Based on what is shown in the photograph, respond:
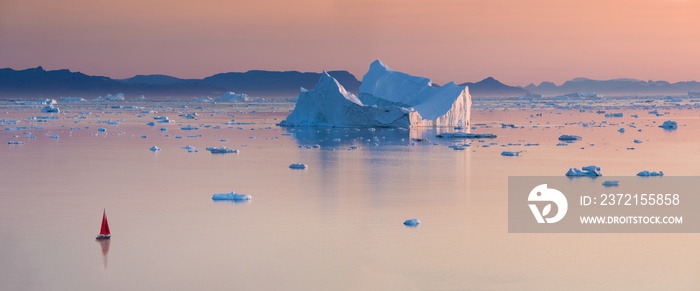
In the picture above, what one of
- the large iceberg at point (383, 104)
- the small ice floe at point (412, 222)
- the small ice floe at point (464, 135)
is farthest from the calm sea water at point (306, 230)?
the large iceberg at point (383, 104)

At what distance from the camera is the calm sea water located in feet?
24.4

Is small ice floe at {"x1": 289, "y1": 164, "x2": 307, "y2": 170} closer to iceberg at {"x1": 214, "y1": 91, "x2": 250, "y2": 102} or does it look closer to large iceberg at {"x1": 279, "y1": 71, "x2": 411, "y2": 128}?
large iceberg at {"x1": 279, "y1": 71, "x2": 411, "y2": 128}

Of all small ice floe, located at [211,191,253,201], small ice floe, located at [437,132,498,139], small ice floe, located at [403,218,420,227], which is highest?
small ice floe, located at [211,191,253,201]

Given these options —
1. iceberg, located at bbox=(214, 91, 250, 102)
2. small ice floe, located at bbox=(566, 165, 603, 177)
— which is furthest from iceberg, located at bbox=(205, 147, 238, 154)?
iceberg, located at bbox=(214, 91, 250, 102)

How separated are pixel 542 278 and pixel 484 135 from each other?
1711 centimetres

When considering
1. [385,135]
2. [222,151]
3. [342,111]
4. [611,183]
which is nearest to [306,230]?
[611,183]

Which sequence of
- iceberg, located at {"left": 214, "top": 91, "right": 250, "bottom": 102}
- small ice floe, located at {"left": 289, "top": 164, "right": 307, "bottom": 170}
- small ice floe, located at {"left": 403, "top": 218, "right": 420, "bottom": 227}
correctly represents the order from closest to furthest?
small ice floe, located at {"left": 403, "top": 218, "right": 420, "bottom": 227}, small ice floe, located at {"left": 289, "top": 164, "right": 307, "bottom": 170}, iceberg, located at {"left": 214, "top": 91, "right": 250, "bottom": 102}

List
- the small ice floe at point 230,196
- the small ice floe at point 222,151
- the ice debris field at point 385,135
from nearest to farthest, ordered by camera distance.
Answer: the small ice floe at point 230,196 → the ice debris field at point 385,135 → the small ice floe at point 222,151

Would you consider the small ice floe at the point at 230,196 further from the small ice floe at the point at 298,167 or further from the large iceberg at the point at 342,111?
the large iceberg at the point at 342,111

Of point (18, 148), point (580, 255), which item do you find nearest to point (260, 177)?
point (580, 255)

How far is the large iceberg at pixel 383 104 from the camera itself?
1143 inches

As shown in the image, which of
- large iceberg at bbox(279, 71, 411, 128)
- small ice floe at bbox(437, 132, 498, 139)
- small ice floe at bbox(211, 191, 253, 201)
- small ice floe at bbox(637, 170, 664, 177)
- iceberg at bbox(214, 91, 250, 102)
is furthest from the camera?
iceberg at bbox(214, 91, 250, 102)

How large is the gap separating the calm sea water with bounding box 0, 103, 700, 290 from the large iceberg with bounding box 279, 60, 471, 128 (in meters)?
10.7

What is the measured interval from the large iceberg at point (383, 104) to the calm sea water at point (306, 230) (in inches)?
423
